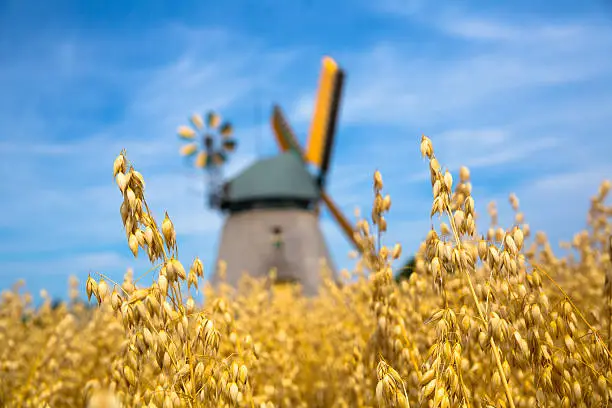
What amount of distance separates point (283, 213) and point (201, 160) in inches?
199

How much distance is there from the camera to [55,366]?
4.88 m

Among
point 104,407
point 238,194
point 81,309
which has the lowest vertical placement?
point 104,407

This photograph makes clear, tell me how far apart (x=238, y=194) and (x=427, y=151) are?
26824 mm

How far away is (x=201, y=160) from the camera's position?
2836cm

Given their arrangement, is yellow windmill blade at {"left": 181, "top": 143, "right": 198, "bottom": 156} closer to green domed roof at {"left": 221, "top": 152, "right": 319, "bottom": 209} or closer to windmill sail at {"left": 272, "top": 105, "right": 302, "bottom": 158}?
green domed roof at {"left": 221, "top": 152, "right": 319, "bottom": 209}

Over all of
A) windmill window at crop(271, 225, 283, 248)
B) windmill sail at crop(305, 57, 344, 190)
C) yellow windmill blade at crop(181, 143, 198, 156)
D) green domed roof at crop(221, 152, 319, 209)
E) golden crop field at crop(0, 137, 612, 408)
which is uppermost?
windmill sail at crop(305, 57, 344, 190)

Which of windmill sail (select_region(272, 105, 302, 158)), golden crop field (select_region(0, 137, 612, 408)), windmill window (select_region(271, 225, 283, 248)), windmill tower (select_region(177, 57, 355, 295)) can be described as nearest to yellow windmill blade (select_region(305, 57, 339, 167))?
windmill tower (select_region(177, 57, 355, 295))

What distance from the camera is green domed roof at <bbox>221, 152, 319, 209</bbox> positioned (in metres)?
28.9

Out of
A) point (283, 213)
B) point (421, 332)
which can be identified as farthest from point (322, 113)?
point (421, 332)

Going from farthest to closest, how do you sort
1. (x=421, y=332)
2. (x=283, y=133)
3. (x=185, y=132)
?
(x=283, y=133), (x=185, y=132), (x=421, y=332)

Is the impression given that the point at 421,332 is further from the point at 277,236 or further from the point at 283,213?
the point at 283,213

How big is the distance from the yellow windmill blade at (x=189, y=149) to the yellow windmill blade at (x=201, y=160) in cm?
36

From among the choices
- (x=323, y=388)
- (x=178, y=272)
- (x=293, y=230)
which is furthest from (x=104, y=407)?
(x=293, y=230)

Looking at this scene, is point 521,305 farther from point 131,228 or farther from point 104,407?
point 104,407
